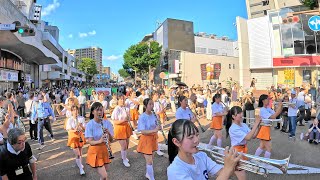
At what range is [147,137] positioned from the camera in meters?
5.96

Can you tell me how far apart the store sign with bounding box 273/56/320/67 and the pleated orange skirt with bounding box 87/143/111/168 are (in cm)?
3352

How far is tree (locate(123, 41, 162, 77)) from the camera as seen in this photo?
48.3 meters

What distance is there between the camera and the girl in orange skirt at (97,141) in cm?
492

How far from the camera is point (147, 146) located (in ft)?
19.3

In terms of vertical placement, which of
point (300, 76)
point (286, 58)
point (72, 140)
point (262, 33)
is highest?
point (262, 33)

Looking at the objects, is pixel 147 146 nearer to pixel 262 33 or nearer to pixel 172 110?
pixel 172 110

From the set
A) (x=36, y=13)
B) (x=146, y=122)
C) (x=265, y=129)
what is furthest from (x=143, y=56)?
(x=146, y=122)

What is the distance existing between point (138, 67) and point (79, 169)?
1693 inches

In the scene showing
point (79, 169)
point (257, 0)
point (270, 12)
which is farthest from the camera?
point (257, 0)

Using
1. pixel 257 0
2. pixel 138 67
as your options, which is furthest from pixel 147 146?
A: pixel 257 0

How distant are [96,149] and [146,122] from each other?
1441mm

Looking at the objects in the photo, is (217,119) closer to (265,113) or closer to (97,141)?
(265,113)

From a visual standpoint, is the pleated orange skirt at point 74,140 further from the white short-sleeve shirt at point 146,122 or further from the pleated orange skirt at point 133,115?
the pleated orange skirt at point 133,115

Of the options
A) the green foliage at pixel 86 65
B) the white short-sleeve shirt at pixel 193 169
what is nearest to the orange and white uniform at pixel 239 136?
the white short-sleeve shirt at pixel 193 169
